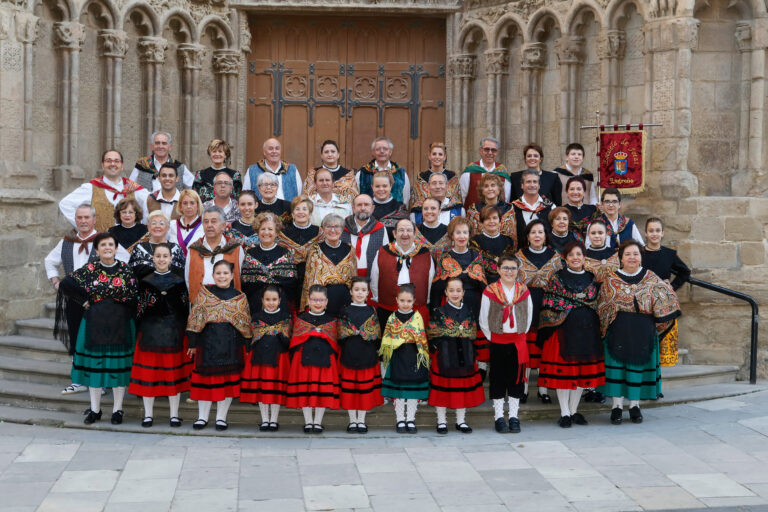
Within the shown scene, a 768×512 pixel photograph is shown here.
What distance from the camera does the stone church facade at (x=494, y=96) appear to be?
8633mm

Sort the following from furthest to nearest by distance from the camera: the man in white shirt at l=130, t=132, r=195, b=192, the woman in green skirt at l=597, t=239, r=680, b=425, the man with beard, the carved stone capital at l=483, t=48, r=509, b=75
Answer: the carved stone capital at l=483, t=48, r=509, b=75
the man in white shirt at l=130, t=132, r=195, b=192
the man with beard
the woman in green skirt at l=597, t=239, r=680, b=425

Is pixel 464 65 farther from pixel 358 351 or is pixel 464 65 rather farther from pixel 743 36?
pixel 358 351

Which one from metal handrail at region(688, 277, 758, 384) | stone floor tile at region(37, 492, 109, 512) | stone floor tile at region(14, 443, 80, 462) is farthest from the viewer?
metal handrail at region(688, 277, 758, 384)

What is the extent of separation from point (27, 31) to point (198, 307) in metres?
3.95

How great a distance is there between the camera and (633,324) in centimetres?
672

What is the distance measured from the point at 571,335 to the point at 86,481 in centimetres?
335

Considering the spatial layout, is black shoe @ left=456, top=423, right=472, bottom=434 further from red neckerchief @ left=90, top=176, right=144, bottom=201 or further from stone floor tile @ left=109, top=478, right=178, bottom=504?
red neckerchief @ left=90, top=176, right=144, bottom=201

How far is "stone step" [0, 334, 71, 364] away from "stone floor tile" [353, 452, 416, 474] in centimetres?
314

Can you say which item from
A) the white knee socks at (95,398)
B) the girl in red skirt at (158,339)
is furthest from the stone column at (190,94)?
the white knee socks at (95,398)

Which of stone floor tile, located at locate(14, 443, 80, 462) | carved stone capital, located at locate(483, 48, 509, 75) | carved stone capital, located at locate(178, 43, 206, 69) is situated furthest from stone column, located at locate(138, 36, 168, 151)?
stone floor tile, located at locate(14, 443, 80, 462)

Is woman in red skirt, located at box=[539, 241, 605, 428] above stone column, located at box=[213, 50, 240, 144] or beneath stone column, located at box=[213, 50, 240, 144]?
beneath

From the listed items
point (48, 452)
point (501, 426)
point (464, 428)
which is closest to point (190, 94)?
point (48, 452)

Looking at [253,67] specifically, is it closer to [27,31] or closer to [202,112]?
[202,112]

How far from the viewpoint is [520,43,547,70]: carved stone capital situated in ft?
33.2
